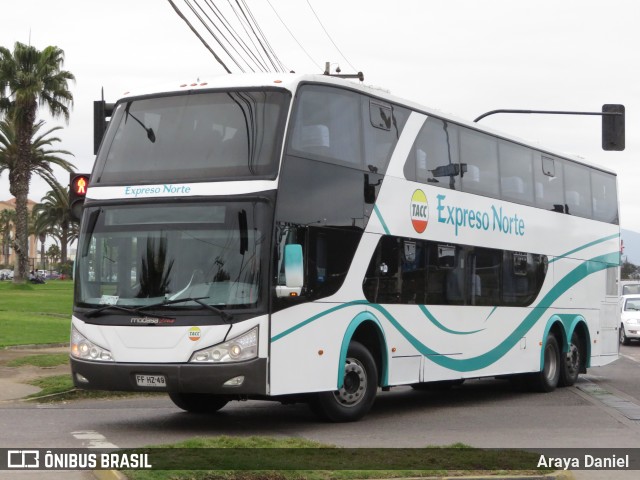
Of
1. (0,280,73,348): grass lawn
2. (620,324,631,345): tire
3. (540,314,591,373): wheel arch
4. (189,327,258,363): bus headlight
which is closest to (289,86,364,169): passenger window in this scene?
(189,327,258,363): bus headlight

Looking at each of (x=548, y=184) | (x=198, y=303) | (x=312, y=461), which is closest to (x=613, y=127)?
(x=548, y=184)

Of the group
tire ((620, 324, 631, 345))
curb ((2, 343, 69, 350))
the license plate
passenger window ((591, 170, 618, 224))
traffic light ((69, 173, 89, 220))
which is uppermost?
passenger window ((591, 170, 618, 224))

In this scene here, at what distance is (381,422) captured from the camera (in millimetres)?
13859

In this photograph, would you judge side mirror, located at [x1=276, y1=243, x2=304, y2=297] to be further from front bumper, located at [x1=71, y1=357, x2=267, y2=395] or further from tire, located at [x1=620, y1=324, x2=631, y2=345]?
tire, located at [x1=620, y1=324, x2=631, y2=345]

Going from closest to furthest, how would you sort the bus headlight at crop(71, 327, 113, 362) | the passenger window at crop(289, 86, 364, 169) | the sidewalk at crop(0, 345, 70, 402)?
the bus headlight at crop(71, 327, 113, 362), the passenger window at crop(289, 86, 364, 169), the sidewalk at crop(0, 345, 70, 402)

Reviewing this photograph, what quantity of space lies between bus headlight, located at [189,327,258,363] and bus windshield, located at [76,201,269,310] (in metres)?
0.34

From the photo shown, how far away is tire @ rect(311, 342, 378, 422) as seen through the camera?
13141mm

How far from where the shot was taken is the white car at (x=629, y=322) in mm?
36156

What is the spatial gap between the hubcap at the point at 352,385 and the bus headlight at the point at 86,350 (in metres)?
2.75

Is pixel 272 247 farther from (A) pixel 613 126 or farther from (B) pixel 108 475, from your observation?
(A) pixel 613 126

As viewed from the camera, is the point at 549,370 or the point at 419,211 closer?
the point at 419,211

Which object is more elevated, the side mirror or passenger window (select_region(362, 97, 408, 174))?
passenger window (select_region(362, 97, 408, 174))

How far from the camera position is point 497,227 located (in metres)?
17.5

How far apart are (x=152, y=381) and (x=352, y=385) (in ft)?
8.86
